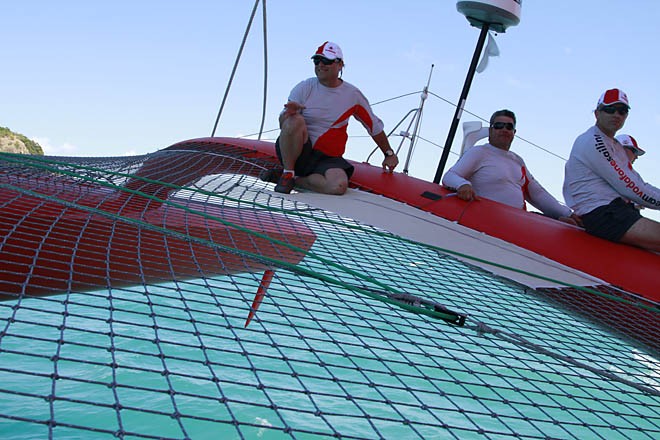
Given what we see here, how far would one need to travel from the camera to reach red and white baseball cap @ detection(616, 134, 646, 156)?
2.88 metres

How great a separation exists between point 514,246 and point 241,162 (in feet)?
4.64

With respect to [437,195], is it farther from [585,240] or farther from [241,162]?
[241,162]

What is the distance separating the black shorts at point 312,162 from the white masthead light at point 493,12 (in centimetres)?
148

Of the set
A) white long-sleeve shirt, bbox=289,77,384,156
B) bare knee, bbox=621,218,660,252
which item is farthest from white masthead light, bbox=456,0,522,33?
bare knee, bbox=621,218,660,252

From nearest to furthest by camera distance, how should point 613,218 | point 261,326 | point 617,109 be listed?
1. point 261,326
2. point 617,109
3. point 613,218

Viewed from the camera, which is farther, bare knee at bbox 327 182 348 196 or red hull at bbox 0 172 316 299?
bare knee at bbox 327 182 348 196

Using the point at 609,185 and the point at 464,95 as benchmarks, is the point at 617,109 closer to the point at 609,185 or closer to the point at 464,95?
the point at 609,185

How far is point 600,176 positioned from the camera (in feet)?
7.80

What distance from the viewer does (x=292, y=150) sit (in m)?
2.82

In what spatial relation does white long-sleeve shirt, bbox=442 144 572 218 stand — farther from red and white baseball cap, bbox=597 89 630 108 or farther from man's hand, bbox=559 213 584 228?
red and white baseball cap, bbox=597 89 630 108

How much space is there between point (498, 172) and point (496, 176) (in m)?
0.02

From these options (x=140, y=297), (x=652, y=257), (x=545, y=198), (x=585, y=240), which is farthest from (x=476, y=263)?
(x=140, y=297)

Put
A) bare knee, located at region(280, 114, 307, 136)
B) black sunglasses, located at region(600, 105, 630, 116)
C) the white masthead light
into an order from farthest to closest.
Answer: the white masthead light
bare knee, located at region(280, 114, 307, 136)
black sunglasses, located at region(600, 105, 630, 116)

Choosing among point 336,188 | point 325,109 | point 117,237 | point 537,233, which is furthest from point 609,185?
point 117,237
